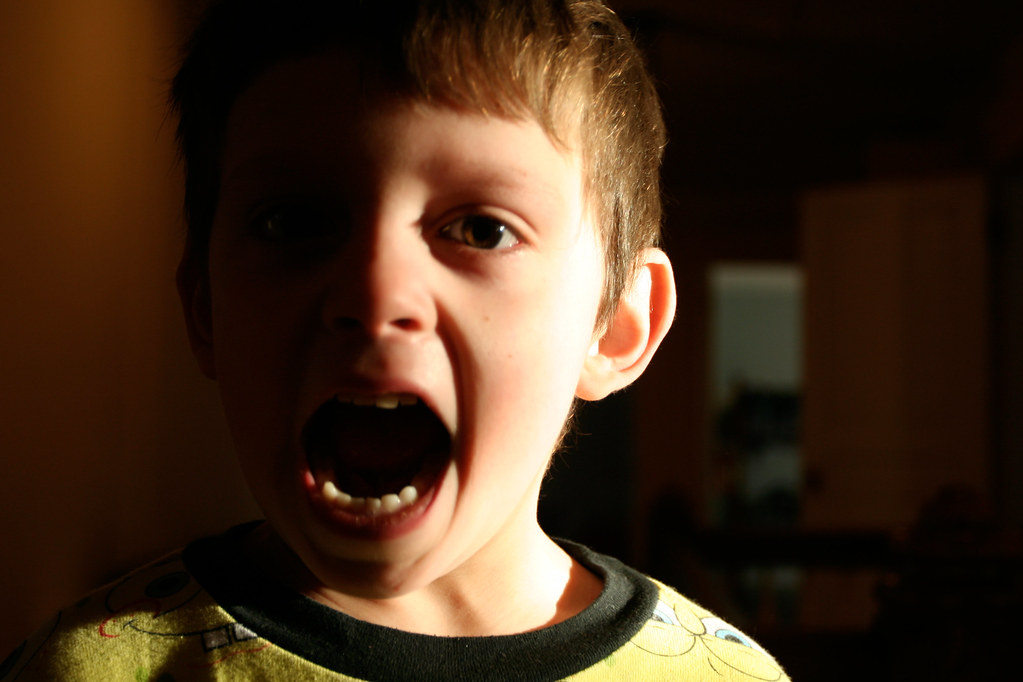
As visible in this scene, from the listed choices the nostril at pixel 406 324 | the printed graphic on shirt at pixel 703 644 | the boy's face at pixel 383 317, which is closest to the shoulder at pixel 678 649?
the printed graphic on shirt at pixel 703 644

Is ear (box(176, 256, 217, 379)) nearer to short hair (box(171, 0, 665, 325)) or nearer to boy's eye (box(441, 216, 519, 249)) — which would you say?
short hair (box(171, 0, 665, 325))

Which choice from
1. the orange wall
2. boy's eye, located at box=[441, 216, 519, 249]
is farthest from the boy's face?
the orange wall

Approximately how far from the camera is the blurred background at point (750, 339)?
0.80m

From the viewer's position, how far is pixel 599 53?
58cm

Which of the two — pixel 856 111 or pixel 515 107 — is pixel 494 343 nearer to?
pixel 515 107

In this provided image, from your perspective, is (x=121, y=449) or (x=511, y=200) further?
(x=121, y=449)

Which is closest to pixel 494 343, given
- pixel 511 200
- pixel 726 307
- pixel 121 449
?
pixel 511 200

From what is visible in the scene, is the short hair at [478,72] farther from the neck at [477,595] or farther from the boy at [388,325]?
the neck at [477,595]

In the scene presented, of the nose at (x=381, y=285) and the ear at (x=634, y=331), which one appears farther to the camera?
the ear at (x=634, y=331)

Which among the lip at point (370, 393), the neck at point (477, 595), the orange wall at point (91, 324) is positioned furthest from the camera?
the orange wall at point (91, 324)

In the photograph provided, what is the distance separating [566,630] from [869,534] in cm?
140

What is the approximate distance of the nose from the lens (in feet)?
1.47

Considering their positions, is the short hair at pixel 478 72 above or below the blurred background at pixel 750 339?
above

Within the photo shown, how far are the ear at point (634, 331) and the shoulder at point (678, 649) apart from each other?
0.15m
